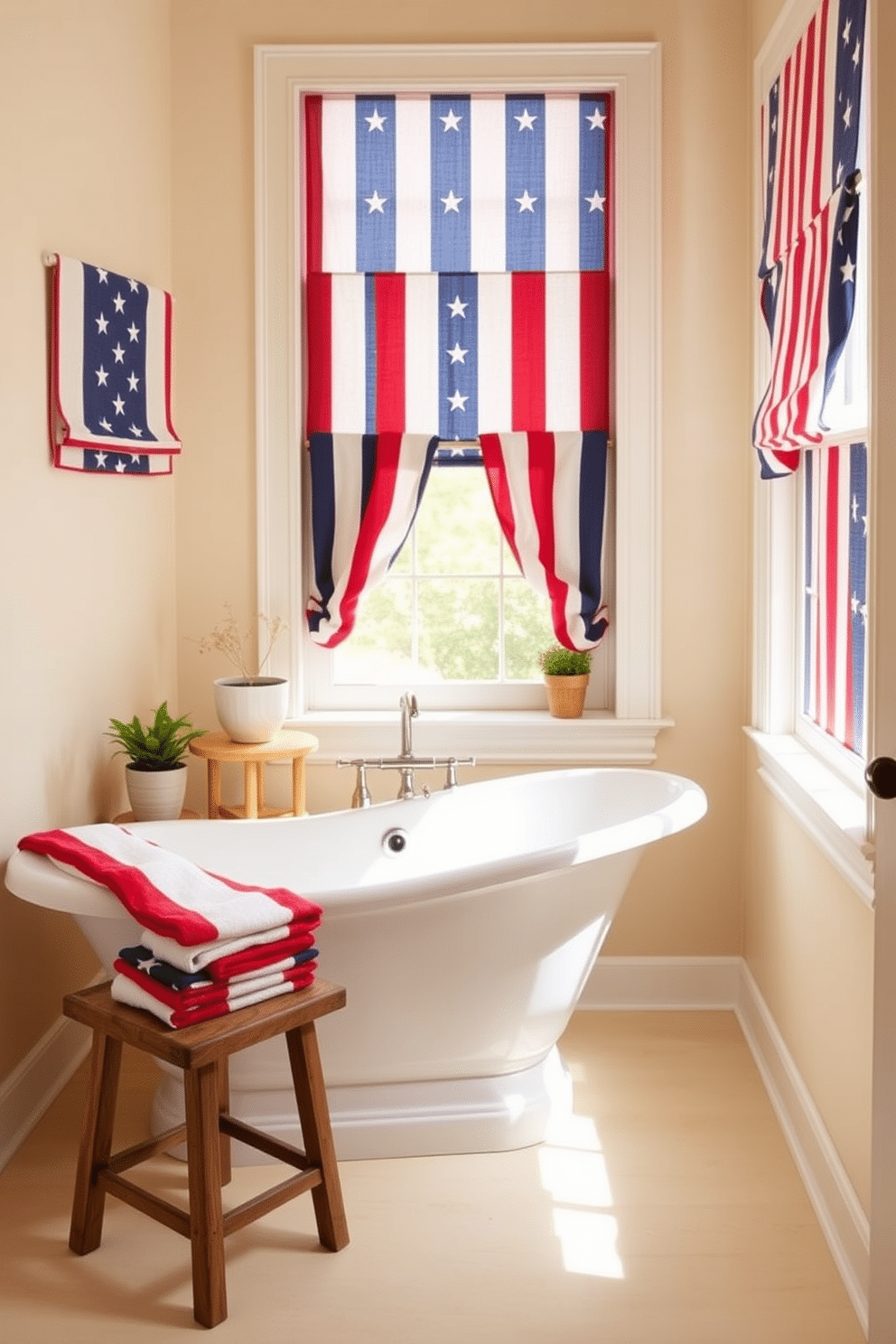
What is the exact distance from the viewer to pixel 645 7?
3.87 metres

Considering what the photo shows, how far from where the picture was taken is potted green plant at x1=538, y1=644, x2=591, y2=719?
399cm

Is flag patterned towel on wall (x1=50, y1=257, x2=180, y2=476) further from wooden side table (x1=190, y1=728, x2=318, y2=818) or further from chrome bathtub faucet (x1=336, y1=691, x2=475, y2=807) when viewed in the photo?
chrome bathtub faucet (x1=336, y1=691, x2=475, y2=807)

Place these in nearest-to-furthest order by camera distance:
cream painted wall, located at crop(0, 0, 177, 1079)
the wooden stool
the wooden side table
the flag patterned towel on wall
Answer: the wooden stool, cream painted wall, located at crop(0, 0, 177, 1079), the flag patterned towel on wall, the wooden side table

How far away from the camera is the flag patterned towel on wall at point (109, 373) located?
10.7 feet

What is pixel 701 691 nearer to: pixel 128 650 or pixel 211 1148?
pixel 128 650

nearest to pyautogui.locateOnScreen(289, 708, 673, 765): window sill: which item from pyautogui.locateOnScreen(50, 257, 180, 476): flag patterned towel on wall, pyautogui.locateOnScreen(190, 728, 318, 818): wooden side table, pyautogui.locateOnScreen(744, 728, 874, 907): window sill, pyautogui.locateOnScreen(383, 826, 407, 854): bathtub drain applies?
pyautogui.locateOnScreen(190, 728, 318, 818): wooden side table

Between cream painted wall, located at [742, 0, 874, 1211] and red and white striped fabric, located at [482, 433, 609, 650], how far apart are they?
1.76 feet

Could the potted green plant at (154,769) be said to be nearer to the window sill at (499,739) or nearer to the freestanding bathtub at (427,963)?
the freestanding bathtub at (427,963)

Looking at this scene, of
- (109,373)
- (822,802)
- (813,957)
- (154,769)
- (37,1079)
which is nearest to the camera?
(822,802)

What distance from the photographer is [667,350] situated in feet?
12.9

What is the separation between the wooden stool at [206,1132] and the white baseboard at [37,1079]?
1.47 ft

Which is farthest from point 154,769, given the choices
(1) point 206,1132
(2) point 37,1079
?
(1) point 206,1132

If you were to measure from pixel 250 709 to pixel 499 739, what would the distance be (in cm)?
72

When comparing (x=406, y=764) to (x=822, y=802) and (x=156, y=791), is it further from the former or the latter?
(x=822, y=802)
